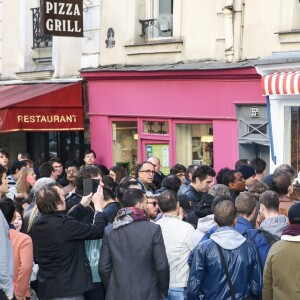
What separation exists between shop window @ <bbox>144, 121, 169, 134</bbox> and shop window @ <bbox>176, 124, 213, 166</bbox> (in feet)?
1.14

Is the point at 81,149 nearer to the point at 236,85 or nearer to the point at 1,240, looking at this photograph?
the point at 236,85

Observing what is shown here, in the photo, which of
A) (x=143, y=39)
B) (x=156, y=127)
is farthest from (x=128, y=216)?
(x=143, y=39)

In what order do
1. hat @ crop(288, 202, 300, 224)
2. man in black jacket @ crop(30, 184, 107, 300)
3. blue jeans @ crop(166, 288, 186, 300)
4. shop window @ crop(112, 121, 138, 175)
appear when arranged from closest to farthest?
hat @ crop(288, 202, 300, 224) → man in black jacket @ crop(30, 184, 107, 300) → blue jeans @ crop(166, 288, 186, 300) → shop window @ crop(112, 121, 138, 175)

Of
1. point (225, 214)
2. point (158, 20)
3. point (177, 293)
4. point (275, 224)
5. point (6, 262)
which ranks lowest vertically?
point (177, 293)

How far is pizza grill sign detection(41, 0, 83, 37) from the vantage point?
19.2 metres

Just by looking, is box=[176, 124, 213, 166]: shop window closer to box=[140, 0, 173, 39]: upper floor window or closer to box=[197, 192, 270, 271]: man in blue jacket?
box=[140, 0, 173, 39]: upper floor window

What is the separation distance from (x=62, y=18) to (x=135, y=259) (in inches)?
439

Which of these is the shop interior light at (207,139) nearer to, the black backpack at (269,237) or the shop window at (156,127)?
the shop window at (156,127)

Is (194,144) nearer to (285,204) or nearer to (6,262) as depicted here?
(285,204)

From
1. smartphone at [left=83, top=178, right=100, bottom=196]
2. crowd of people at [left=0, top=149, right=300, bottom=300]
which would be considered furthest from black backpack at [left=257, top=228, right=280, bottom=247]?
smartphone at [left=83, top=178, right=100, bottom=196]

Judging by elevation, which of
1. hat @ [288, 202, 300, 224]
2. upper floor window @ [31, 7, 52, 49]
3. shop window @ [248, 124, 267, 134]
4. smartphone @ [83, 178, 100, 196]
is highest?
upper floor window @ [31, 7, 52, 49]

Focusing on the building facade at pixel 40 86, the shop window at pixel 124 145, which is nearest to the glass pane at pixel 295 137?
the shop window at pixel 124 145

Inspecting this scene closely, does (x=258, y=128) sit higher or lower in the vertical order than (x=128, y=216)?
higher

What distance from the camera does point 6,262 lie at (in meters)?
8.57
